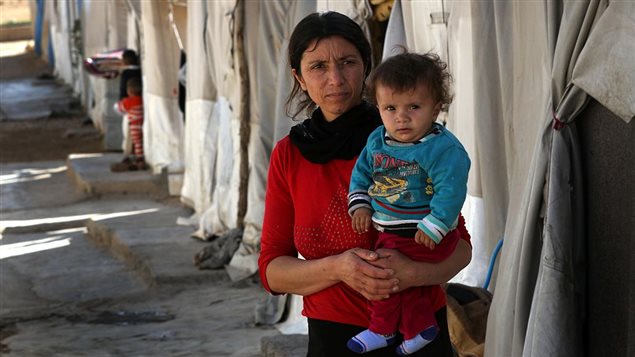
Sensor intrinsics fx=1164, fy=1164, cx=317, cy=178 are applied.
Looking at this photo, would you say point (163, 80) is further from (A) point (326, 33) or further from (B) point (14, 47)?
(B) point (14, 47)

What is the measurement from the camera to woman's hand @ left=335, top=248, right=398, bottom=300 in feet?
8.55

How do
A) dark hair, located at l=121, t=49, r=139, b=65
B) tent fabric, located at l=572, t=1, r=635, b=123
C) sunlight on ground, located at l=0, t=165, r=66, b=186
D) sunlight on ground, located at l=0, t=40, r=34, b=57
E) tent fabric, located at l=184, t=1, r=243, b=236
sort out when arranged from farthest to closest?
sunlight on ground, located at l=0, t=40, r=34, b=57, sunlight on ground, located at l=0, t=165, r=66, b=186, dark hair, located at l=121, t=49, r=139, b=65, tent fabric, located at l=184, t=1, r=243, b=236, tent fabric, located at l=572, t=1, r=635, b=123

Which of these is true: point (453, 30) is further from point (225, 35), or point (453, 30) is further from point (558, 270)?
point (225, 35)

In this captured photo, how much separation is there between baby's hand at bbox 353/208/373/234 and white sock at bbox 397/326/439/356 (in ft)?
0.90

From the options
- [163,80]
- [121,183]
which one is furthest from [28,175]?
[163,80]

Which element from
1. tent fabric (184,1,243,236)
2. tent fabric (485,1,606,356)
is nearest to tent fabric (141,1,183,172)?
tent fabric (184,1,243,236)

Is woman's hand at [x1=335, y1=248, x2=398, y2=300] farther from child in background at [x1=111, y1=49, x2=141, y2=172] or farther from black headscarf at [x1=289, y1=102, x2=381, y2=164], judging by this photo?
child in background at [x1=111, y1=49, x2=141, y2=172]

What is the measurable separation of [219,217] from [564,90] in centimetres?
665

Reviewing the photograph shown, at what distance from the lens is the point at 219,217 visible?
393 inches

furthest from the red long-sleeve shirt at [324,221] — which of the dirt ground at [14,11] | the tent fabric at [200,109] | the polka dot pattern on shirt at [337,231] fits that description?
the dirt ground at [14,11]

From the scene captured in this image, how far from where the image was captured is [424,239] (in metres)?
2.61

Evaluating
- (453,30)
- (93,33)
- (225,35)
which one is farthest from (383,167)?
(93,33)

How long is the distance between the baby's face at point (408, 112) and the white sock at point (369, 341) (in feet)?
1.48

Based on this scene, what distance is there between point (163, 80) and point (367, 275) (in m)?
11.6
